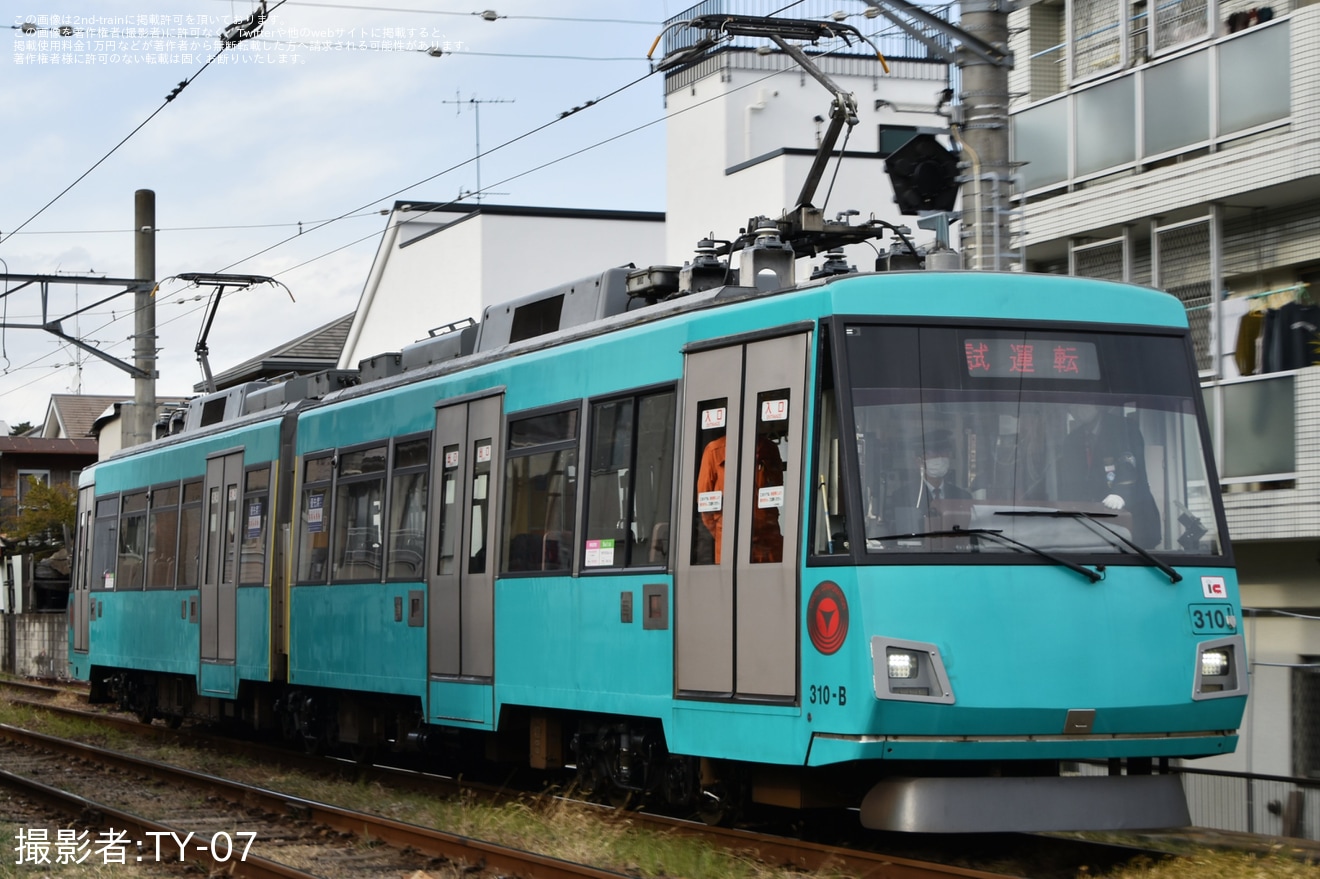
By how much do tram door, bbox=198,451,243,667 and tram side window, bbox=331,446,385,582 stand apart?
9.39 feet

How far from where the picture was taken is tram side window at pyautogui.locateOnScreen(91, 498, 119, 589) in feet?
72.0

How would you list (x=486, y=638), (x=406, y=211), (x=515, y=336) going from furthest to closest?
(x=406, y=211) → (x=515, y=336) → (x=486, y=638)

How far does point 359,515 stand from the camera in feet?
47.8

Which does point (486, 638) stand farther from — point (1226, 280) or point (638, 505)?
point (1226, 280)

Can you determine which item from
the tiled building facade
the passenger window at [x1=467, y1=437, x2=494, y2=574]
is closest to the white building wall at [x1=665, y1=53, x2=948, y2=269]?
the tiled building facade

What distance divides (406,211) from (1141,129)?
24.8 metres

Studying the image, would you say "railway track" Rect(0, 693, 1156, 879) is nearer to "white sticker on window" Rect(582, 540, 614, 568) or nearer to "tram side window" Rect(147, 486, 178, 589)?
"white sticker on window" Rect(582, 540, 614, 568)

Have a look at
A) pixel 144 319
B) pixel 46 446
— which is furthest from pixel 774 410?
pixel 46 446

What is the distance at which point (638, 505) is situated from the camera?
1029 centimetres

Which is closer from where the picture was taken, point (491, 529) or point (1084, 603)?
point (1084, 603)

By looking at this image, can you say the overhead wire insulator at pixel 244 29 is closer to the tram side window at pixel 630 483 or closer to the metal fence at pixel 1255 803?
the tram side window at pixel 630 483

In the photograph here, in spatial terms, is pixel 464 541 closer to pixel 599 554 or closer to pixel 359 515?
pixel 599 554

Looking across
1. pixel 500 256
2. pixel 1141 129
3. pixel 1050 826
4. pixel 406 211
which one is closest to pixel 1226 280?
pixel 1141 129

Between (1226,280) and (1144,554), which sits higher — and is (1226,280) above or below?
above
